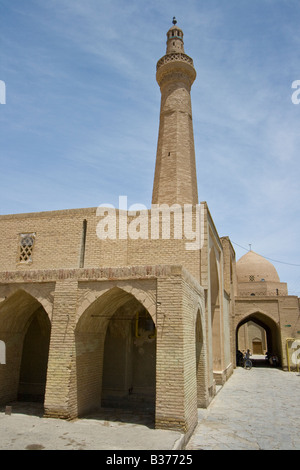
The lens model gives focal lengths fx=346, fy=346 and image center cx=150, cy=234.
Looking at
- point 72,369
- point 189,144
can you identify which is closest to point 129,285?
point 72,369

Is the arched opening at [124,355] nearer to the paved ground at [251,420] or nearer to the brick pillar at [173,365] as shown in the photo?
the brick pillar at [173,365]

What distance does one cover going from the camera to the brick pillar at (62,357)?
7047 millimetres

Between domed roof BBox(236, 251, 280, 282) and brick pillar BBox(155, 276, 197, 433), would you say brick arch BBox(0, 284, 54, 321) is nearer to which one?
brick pillar BBox(155, 276, 197, 433)

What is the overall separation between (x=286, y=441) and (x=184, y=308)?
3113 millimetres

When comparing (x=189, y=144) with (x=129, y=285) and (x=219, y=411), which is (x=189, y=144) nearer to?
(x=129, y=285)

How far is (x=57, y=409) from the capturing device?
23.0 feet

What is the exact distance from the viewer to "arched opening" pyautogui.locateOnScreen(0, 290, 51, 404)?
877cm

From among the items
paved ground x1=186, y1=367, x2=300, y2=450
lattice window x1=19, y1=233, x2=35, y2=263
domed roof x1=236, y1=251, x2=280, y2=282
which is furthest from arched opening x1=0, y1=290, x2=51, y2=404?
domed roof x1=236, y1=251, x2=280, y2=282

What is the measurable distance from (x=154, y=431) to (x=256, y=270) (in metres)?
24.9

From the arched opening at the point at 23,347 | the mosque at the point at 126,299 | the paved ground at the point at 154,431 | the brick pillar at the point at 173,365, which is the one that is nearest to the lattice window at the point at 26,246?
the mosque at the point at 126,299

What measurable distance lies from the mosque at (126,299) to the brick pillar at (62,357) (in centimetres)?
2

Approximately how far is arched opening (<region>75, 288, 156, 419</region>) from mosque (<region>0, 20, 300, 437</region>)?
0.03 m

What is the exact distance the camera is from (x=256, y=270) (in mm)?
29609

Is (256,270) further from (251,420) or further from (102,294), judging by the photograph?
(102,294)
